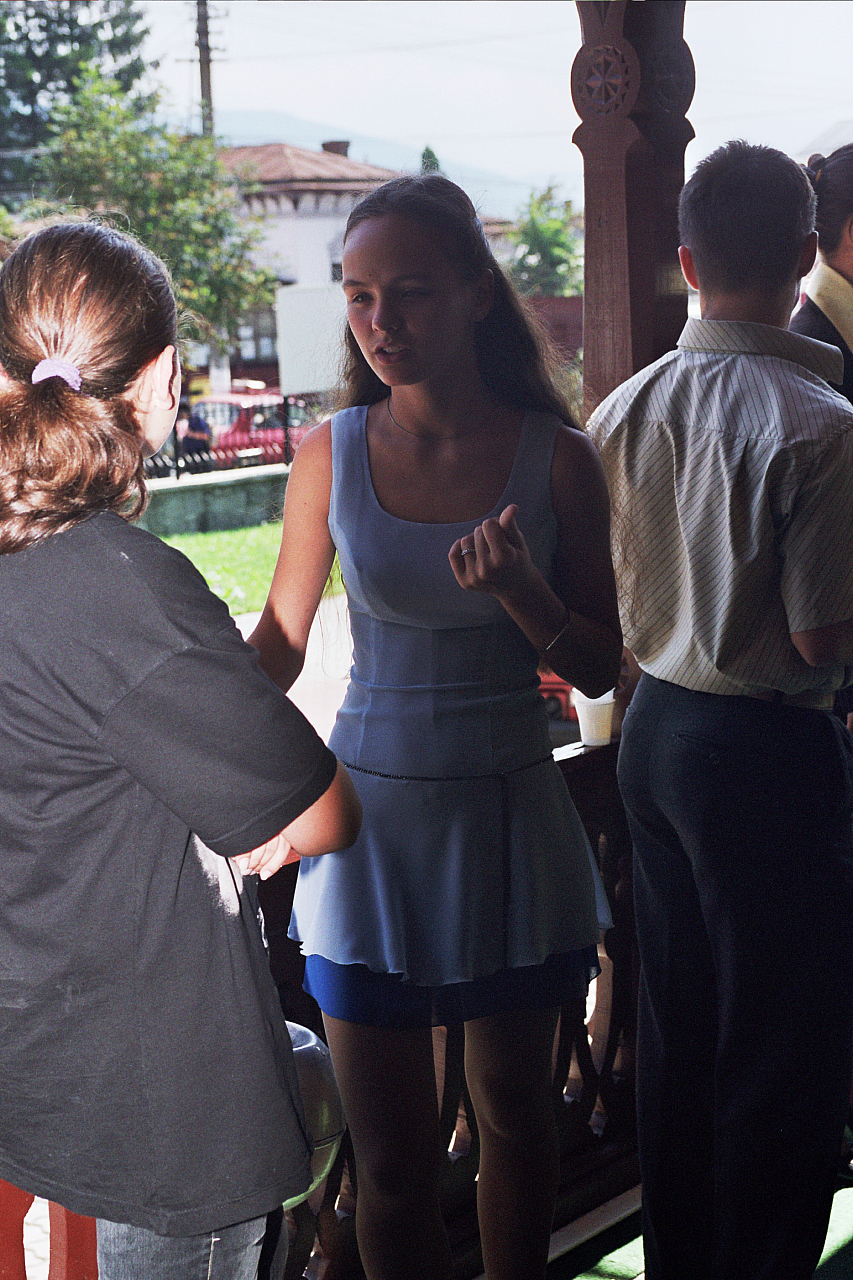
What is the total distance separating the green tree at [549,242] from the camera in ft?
105

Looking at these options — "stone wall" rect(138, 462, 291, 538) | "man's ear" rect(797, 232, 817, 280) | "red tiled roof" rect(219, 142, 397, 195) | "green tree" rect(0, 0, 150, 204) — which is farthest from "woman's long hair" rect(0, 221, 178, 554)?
"red tiled roof" rect(219, 142, 397, 195)

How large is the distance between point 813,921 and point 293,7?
48.9m

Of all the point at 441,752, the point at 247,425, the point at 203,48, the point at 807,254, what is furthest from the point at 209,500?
the point at 203,48

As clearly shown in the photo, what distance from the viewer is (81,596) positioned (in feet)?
Answer: 2.77

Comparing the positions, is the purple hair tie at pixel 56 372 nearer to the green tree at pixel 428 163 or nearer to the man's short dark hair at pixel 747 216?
the green tree at pixel 428 163

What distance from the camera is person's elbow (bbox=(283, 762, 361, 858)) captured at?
0.96 meters

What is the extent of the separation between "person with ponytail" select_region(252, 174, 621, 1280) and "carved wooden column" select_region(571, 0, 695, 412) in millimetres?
637

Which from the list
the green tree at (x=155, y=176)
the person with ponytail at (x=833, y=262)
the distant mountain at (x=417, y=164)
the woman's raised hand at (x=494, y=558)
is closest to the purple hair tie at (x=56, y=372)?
the woman's raised hand at (x=494, y=558)

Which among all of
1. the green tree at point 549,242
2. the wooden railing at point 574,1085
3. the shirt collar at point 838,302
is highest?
the green tree at point 549,242

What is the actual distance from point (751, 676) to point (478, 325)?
55 cm

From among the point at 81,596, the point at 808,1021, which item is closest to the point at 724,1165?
the point at 808,1021

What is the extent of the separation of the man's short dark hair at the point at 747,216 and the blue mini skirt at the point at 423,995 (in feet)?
2.83

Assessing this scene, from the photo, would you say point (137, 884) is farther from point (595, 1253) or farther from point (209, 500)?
point (209, 500)

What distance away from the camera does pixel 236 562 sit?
1477cm
